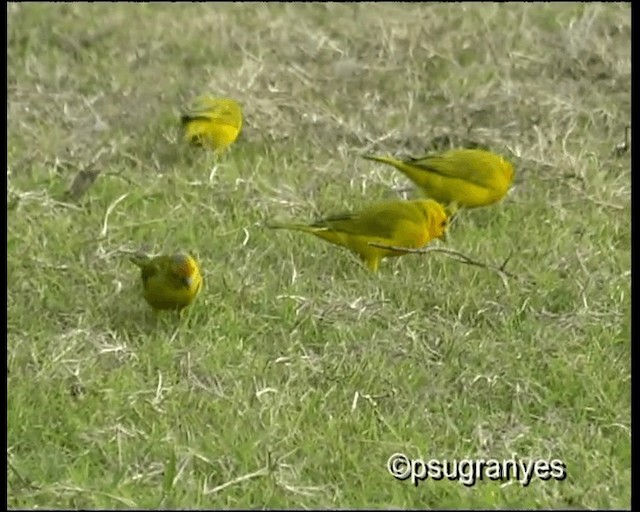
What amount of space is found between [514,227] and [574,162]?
56 cm

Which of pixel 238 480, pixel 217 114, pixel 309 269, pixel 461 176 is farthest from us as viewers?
pixel 217 114

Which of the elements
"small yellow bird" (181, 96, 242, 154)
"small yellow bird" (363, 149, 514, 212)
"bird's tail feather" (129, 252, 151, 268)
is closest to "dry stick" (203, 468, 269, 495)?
"bird's tail feather" (129, 252, 151, 268)

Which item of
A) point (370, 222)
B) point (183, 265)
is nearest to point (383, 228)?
point (370, 222)

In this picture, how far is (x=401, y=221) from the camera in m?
4.51

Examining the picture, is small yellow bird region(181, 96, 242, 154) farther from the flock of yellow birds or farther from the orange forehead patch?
the orange forehead patch

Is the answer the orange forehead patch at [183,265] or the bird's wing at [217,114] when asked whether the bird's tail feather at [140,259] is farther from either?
the bird's wing at [217,114]

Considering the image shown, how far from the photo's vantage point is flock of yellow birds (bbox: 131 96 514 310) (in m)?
4.18

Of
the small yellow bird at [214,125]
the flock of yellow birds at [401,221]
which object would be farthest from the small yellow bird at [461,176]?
the small yellow bird at [214,125]

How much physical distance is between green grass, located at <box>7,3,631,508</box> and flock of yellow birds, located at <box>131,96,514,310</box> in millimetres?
85

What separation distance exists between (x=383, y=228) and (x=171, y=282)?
74 centimetres

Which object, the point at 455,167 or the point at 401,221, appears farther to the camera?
the point at 455,167

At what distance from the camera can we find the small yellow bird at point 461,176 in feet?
15.8

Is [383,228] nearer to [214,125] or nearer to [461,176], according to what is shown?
[461,176]

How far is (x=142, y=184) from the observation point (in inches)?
207
